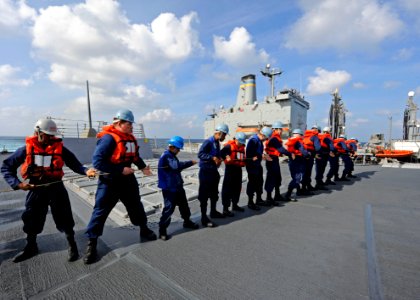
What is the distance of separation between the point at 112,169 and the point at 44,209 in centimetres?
88

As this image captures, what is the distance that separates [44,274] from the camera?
204cm

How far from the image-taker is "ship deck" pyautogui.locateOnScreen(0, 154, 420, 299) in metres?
1.81

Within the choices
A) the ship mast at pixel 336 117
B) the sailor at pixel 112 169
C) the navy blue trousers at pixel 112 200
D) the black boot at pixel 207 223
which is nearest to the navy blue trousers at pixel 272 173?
the black boot at pixel 207 223

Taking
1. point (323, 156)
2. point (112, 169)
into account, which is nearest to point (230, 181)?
point (112, 169)

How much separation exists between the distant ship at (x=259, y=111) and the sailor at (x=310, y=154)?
519 inches

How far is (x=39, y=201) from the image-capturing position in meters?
2.34

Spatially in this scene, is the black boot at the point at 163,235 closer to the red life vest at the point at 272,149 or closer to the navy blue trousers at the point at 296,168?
the red life vest at the point at 272,149

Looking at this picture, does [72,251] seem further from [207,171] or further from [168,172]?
[207,171]

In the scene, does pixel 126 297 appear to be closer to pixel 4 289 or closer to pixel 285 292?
pixel 4 289

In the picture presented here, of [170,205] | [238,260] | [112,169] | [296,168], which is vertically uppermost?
[112,169]

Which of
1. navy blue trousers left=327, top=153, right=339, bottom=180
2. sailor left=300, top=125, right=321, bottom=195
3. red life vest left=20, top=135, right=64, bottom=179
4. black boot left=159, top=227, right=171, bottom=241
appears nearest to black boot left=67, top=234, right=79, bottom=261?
red life vest left=20, top=135, right=64, bottom=179

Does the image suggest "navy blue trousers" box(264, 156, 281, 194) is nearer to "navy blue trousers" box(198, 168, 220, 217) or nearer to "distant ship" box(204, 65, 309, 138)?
"navy blue trousers" box(198, 168, 220, 217)

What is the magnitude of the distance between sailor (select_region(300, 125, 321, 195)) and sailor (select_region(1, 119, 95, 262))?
4.94 metres

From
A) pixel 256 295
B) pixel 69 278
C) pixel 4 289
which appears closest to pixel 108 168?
pixel 69 278
